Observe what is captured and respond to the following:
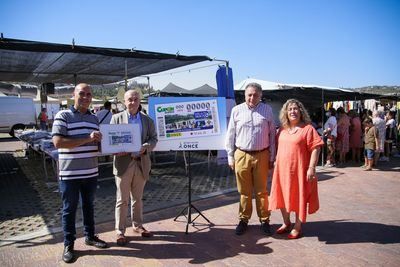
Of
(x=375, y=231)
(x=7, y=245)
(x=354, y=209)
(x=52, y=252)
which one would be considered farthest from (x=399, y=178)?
(x=7, y=245)

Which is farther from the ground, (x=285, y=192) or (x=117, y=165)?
(x=117, y=165)

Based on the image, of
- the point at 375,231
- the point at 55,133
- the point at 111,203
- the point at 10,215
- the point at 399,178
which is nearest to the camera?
the point at 55,133

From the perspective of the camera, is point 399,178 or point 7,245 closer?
point 7,245

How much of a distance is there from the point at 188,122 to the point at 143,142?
2.68 ft

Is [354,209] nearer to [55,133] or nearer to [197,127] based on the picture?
[197,127]

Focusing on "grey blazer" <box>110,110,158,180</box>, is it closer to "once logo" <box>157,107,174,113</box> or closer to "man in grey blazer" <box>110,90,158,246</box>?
"man in grey blazer" <box>110,90,158,246</box>

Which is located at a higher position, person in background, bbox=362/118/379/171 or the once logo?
the once logo

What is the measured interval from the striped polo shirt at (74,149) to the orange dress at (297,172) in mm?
2402

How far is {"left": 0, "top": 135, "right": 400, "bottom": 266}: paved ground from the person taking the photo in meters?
3.56

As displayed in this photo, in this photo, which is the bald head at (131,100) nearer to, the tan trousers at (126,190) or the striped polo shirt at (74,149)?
the striped polo shirt at (74,149)

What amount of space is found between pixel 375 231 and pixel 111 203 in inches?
173

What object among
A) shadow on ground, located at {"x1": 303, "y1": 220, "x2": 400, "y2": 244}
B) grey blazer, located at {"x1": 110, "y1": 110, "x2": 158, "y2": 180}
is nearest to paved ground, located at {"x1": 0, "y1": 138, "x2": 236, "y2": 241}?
grey blazer, located at {"x1": 110, "y1": 110, "x2": 158, "y2": 180}

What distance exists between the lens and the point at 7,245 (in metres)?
4.09

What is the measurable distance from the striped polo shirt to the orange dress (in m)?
2.40
